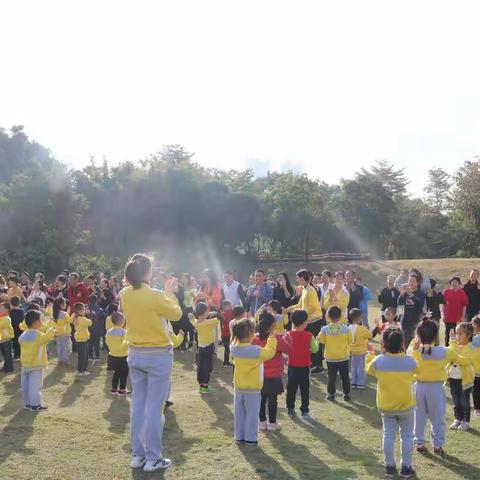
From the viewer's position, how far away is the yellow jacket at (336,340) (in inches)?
Result: 366

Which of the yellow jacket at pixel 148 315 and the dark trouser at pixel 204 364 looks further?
the dark trouser at pixel 204 364

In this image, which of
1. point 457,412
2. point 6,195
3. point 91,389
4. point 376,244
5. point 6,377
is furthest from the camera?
point 376,244

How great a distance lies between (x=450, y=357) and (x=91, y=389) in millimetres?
6681

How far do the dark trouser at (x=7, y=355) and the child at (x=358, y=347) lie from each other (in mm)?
6846

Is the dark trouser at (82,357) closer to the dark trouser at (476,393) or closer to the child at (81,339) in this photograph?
the child at (81,339)

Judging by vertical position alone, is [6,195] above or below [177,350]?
above

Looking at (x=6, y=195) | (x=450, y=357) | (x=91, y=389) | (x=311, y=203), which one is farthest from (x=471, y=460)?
(x=311, y=203)

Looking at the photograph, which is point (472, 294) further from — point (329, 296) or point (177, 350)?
point (177, 350)

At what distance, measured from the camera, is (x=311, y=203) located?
46031 mm

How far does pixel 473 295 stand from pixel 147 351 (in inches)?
407

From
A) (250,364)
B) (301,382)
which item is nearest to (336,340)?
(301,382)

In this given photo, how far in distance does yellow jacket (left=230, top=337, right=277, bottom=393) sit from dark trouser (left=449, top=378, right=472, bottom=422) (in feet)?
8.29

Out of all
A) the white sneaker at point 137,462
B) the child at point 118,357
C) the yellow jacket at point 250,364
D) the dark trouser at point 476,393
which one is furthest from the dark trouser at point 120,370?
the dark trouser at point 476,393

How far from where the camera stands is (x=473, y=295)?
46.3 ft
